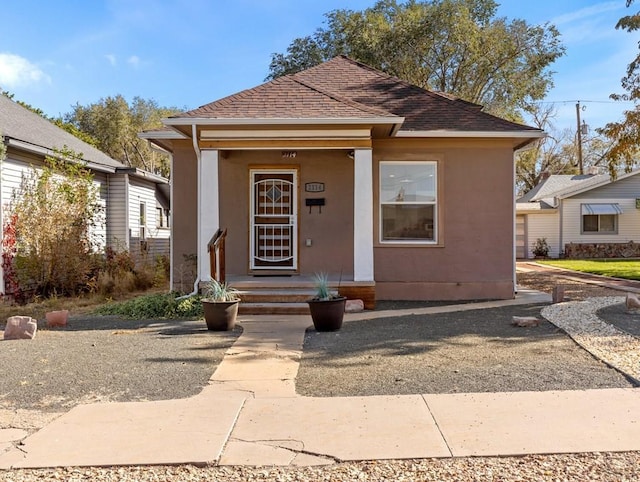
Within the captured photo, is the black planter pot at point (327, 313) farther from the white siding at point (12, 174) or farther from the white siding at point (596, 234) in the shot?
the white siding at point (596, 234)

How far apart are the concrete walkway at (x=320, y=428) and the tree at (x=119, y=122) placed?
2984cm

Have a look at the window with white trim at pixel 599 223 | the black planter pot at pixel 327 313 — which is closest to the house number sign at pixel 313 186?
the black planter pot at pixel 327 313

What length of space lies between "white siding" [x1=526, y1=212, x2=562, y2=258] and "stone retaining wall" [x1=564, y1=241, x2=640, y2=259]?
0.59 metres

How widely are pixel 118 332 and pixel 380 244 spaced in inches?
196

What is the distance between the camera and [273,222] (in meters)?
10.6

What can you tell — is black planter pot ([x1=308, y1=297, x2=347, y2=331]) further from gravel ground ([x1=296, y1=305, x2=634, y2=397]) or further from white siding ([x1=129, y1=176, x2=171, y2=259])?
white siding ([x1=129, y1=176, x2=171, y2=259])

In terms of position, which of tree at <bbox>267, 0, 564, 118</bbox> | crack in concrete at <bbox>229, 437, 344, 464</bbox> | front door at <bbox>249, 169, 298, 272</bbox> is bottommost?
crack in concrete at <bbox>229, 437, 344, 464</bbox>

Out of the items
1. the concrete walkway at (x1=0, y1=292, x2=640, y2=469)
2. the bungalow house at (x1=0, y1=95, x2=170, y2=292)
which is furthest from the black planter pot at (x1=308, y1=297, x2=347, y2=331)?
the bungalow house at (x1=0, y1=95, x2=170, y2=292)

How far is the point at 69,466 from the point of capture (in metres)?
3.31

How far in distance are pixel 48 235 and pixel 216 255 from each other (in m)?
4.80

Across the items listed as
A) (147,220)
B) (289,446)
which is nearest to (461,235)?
(289,446)

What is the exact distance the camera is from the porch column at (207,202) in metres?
9.02

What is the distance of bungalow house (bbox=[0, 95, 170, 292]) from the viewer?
1133 cm

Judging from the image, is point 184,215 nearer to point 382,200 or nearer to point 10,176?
point 382,200
